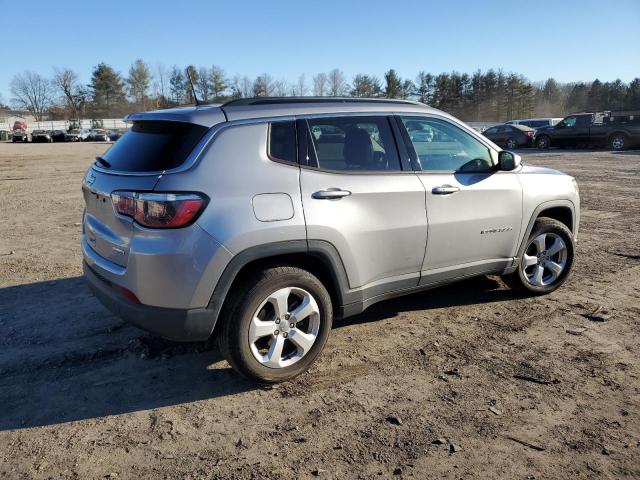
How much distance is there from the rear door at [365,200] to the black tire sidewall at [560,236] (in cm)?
143

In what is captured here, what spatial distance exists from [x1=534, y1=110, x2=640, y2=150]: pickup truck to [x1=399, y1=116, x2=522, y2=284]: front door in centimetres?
2313

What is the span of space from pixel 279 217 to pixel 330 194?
43 centimetres

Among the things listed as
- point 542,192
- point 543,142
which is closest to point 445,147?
point 542,192

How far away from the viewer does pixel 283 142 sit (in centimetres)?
342

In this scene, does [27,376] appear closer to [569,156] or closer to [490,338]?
[490,338]

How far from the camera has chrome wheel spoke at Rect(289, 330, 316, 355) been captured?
3.45m

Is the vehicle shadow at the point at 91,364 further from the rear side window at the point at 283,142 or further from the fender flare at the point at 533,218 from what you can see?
the rear side window at the point at 283,142

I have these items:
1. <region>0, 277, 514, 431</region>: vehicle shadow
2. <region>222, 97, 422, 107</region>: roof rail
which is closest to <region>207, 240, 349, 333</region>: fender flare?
<region>0, 277, 514, 431</region>: vehicle shadow

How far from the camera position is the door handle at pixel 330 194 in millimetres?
3406

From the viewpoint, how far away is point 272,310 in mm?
3414

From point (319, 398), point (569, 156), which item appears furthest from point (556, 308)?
point (569, 156)

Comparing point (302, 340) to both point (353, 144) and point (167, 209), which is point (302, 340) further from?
point (353, 144)

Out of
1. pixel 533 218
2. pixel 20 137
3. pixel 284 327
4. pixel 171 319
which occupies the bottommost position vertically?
pixel 284 327

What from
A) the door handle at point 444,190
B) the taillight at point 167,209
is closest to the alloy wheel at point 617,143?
the door handle at point 444,190
